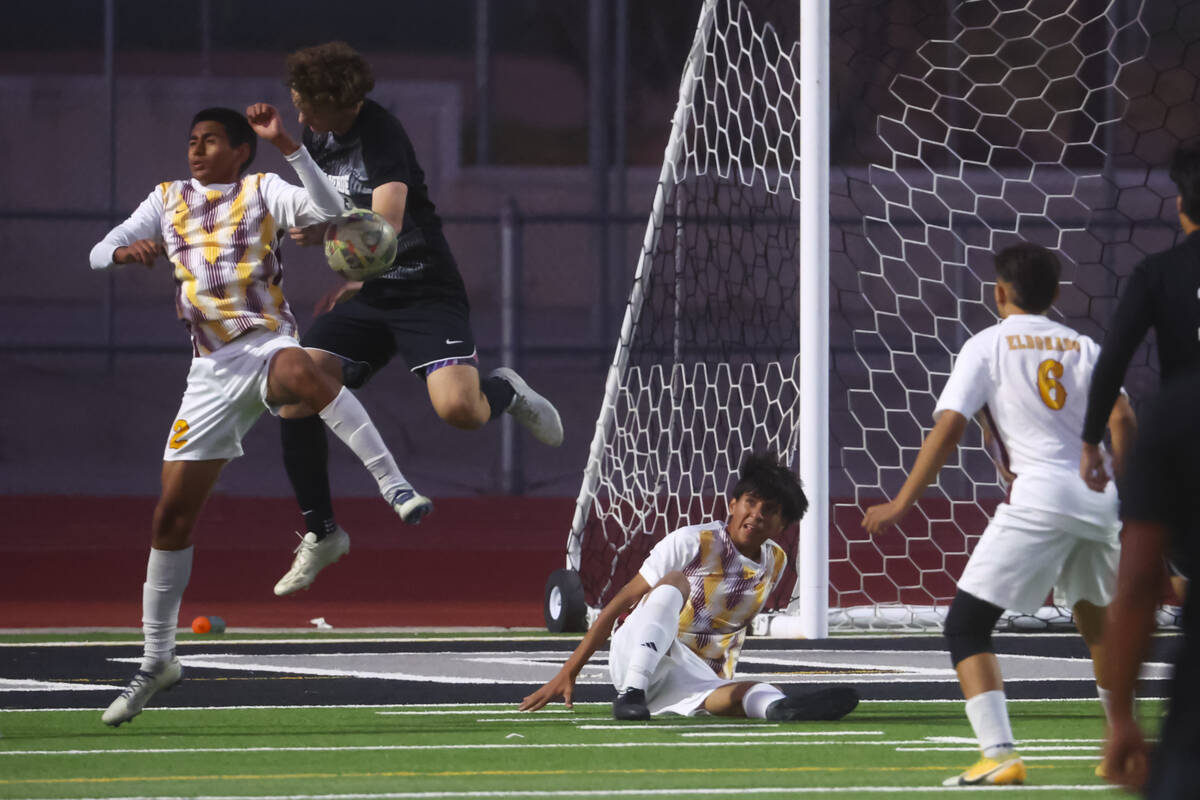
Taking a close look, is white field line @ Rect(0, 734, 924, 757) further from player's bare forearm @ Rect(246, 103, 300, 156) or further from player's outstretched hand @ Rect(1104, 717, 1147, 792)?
player's outstretched hand @ Rect(1104, 717, 1147, 792)

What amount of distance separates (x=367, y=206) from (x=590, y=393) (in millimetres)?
14073

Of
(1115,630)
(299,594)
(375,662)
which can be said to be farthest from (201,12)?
(1115,630)

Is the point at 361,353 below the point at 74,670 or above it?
above

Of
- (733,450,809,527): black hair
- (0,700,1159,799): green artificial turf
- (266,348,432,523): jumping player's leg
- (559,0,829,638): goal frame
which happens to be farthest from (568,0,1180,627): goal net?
(0,700,1159,799): green artificial turf

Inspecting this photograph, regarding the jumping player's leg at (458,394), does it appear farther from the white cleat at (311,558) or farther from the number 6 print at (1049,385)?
the number 6 print at (1049,385)

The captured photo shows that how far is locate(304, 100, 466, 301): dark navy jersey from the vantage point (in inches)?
256

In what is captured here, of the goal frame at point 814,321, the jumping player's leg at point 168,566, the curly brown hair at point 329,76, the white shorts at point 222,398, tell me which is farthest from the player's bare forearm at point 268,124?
the goal frame at point 814,321

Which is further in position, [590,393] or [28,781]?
[590,393]

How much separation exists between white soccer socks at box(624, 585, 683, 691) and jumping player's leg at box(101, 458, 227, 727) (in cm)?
148

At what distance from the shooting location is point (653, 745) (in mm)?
5617

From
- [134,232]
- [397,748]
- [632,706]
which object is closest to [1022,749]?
[632,706]

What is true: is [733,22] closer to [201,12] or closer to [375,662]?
[375,662]

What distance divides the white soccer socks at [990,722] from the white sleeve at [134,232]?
3.09 m

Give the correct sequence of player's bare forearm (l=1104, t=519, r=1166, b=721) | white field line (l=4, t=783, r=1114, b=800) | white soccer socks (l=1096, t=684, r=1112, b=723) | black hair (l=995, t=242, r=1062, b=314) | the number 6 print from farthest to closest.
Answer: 1. black hair (l=995, t=242, r=1062, b=314)
2. the number 6 print
3. white field line (l=4, t=783, r=1114, b=800)
4. white soccer socks (l=1096, t=684, r=1112, b=723)
5. player's bare forearm (l=1104, t=519, r=1166, b=721)
